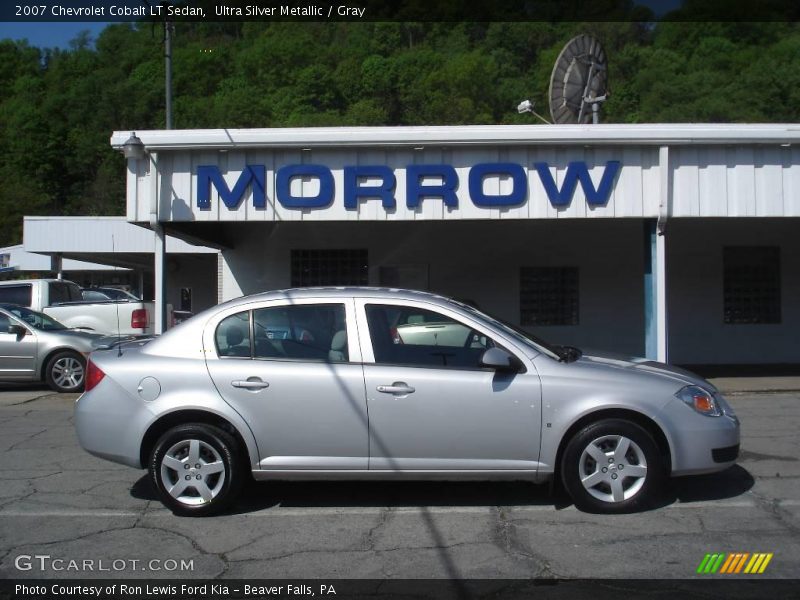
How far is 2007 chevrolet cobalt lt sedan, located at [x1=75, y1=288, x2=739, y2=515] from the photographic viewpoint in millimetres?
5734

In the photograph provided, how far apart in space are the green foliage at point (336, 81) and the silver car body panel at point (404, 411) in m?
34.1

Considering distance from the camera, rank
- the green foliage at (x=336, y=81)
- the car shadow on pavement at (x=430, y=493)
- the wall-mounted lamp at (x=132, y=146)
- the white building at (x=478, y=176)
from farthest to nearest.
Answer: the green foliage at (x=336, y=81)
the white building at (x=478, y=176)
the wall-mounted lamp at (x=132, y=146)
the car shadow on pavement at (x=430, y=493)

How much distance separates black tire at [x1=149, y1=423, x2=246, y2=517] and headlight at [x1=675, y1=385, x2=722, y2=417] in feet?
10.8

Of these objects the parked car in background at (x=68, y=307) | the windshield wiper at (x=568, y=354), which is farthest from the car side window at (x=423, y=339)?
the parked car in background at (x=68, y=307)

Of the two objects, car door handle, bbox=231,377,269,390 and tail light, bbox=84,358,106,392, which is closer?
car door handle, bbox=231,377,269,390

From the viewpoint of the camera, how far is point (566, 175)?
38.2ft

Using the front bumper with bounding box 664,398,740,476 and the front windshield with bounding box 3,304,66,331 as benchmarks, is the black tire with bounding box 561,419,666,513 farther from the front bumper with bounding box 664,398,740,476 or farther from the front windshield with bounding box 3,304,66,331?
the front windshield with bounding box 3,304,66,331

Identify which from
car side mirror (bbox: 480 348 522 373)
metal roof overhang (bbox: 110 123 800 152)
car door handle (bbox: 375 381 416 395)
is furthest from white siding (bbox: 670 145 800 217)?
car door handle (bbox: 375 381 416 395)

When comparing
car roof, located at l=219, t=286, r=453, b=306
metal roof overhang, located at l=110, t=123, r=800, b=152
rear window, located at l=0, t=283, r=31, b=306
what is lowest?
car roof, located at l=219, t=286, r=453, b=306

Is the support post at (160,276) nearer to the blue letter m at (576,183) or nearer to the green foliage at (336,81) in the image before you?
the blue letter m at (576,183)

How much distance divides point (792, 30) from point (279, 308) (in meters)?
51.9

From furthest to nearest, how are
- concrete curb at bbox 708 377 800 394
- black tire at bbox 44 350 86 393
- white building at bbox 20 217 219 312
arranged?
1. white building at bbox 20 217 219 312
2. black tire at bbox 44 350 86 393
3. concrete curb at bbox 708 377 800 394

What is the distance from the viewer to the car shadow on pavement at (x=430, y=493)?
247 inches
